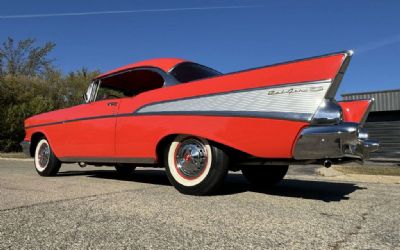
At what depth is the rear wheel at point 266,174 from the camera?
547 cm

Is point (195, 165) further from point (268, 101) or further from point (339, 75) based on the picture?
point (339, 75)

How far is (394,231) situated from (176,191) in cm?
249

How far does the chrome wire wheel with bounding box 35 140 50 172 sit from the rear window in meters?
3.13

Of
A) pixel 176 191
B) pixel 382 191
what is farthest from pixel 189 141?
pixel 382 191

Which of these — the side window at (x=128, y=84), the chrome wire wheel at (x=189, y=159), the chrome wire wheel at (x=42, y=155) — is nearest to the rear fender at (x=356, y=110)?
the chrome wire wheel at (x=189, y=159)

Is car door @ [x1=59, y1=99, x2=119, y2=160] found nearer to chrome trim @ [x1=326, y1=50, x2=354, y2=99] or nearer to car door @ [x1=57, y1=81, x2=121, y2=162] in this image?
car door @ [x1=57, y1=81, x2=121, y2=162]

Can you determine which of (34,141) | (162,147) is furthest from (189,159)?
(34,141)

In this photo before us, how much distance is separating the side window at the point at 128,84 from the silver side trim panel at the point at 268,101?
53.2 inches

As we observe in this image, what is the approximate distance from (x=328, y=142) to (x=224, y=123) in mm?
1046

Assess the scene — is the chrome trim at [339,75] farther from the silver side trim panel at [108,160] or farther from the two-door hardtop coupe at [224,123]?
the silver side trim panel at [108,160]

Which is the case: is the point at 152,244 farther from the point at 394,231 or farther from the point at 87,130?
the point at 87,130

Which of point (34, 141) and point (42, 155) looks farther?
point (34, 141)

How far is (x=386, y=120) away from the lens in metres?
20.1

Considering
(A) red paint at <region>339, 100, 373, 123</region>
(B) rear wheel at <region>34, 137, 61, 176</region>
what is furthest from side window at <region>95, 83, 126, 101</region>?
(A) red paint at <region>339, 100, 373, 123</region>
